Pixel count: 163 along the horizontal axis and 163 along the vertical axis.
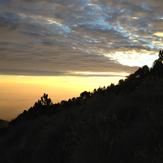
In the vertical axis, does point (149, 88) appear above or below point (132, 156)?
above

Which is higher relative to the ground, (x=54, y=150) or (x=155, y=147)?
(x=155, y=147)

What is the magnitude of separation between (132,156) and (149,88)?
257 inches

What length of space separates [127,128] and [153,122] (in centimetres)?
89

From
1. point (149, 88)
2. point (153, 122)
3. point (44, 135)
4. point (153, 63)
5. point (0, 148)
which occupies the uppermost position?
point (153, 63)

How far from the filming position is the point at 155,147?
912 centimetres

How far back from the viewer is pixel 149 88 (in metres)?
15.6

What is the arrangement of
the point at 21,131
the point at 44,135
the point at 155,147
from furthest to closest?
the point at 21,131
the point at 44,135
the point at 155,147

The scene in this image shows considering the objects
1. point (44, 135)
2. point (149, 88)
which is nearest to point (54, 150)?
point (44, 135)

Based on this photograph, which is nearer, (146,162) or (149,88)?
(146,162)

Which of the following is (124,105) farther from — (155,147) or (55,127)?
(155,147)

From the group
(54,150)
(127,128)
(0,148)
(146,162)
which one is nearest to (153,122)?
(127,128)

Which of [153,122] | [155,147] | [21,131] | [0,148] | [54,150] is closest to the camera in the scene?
[155,147]

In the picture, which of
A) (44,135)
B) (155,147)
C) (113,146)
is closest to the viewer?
(155,147)

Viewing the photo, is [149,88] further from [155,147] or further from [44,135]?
[155,147]
